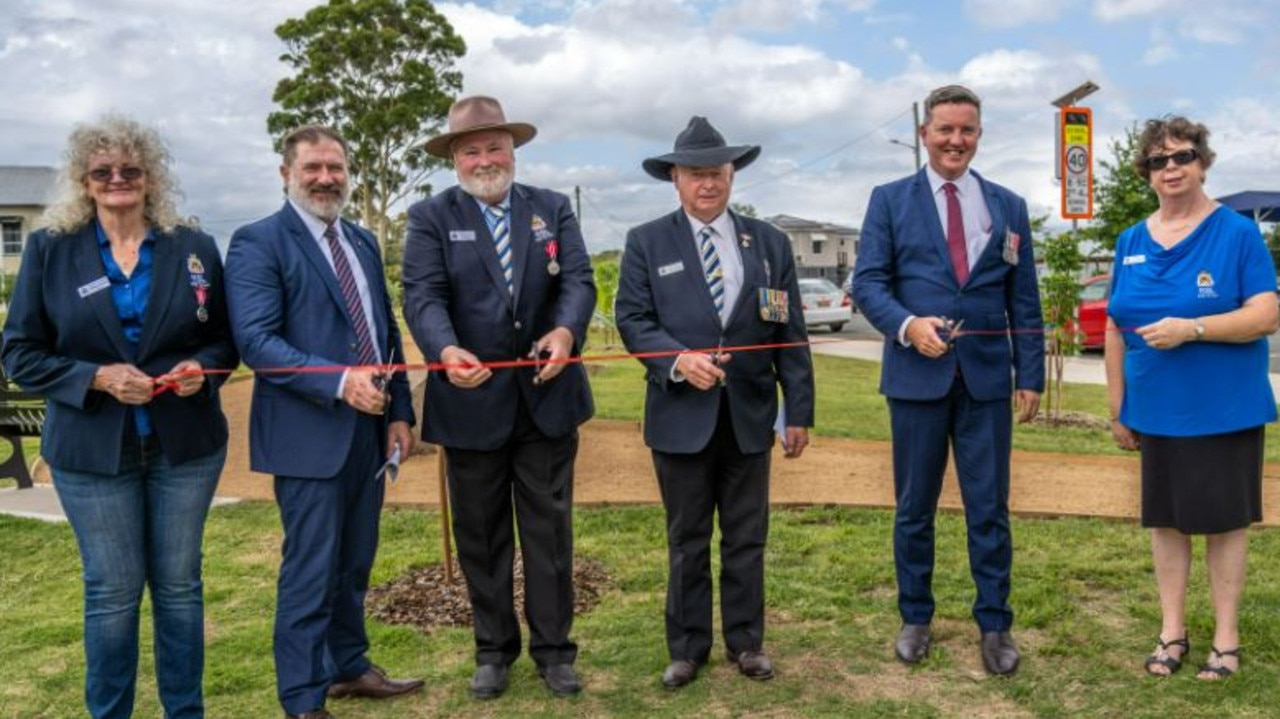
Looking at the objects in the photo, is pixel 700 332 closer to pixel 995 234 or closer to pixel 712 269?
pixel 712 269

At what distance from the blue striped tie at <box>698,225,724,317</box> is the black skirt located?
1.72 metres

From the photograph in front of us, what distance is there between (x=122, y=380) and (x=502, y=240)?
1397mm

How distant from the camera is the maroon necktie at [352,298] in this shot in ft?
12.8

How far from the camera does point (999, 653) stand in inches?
170

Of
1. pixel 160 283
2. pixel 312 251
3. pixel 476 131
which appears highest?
pixel 476 131

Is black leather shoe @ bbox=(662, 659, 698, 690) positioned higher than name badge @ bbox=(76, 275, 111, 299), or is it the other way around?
name badge @ bbox=(76, 275, 111, 299)

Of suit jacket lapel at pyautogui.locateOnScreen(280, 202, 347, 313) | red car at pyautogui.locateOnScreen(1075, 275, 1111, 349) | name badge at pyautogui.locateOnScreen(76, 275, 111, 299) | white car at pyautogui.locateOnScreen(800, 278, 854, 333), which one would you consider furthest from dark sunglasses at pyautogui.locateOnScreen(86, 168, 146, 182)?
white car at pyautogui.locateOnScreen(800, 278, 854, 333)

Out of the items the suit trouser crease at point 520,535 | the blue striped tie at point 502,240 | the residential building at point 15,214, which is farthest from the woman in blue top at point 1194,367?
the residential building at point 15,214

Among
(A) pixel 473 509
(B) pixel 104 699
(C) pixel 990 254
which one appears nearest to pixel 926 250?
(C) pixel 990 254

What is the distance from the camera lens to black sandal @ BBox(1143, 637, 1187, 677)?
4203mm

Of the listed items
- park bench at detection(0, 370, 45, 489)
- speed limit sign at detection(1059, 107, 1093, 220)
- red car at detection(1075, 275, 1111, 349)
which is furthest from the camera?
red car at detection(1075, 275, 1111, 349)

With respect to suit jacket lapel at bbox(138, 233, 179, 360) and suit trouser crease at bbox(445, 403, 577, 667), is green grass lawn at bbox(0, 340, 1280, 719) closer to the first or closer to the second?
suit trouser crease at bbox(445, 403, 577, 667)

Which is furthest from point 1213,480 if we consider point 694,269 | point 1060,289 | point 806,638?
point 1060,289

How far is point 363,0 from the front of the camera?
36.5m
